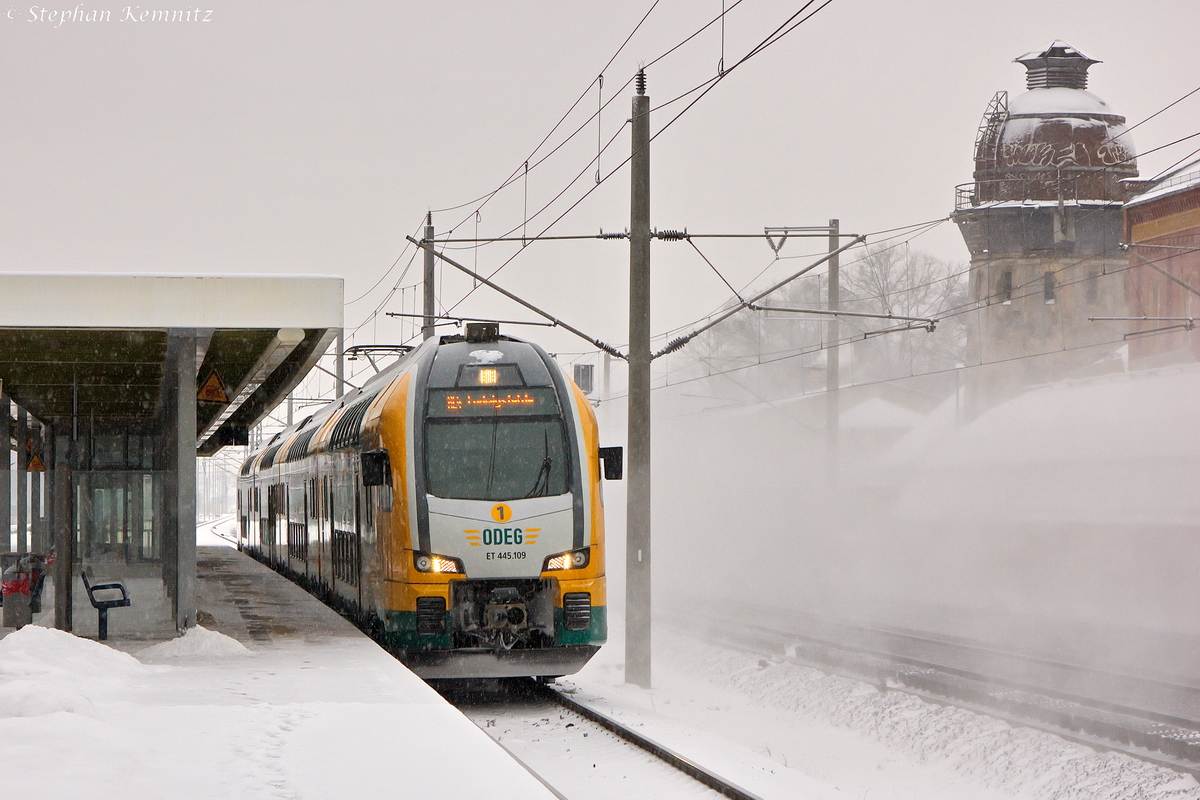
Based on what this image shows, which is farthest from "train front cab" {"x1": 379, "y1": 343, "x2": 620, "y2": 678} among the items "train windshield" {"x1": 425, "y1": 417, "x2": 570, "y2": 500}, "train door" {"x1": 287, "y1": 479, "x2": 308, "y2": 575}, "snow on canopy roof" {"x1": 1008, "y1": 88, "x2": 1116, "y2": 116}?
"snow on canopy roof" {"x1": 1008, "y1": 88, "x2": 1116, "y2": 116}

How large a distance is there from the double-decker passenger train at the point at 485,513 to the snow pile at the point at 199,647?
57.8 inches

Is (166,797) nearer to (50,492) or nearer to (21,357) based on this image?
(21,357)

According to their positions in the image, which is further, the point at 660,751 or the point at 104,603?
the point at 104,603

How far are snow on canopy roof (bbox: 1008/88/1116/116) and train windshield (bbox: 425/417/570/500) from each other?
4700cm

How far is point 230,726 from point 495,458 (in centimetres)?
508

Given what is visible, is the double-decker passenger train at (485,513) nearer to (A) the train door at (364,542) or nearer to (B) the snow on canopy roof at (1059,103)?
(A) the train door at (364,542)

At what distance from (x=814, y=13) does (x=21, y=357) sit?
10.6 m

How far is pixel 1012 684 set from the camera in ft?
54.2

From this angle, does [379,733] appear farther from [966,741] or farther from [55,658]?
[966,741]

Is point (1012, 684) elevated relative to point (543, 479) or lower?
lower

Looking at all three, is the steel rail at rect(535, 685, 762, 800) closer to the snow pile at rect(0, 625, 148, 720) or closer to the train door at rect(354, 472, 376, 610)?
the train door at rect(354, 472, 376, 610)

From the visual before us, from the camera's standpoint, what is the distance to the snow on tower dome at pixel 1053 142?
5284 centimetres

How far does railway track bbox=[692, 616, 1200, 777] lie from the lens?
13.0 meters

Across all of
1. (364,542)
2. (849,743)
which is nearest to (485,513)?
(364,542)
